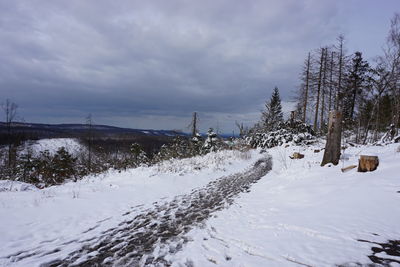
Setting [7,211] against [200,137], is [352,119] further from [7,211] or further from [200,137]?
[7,211]

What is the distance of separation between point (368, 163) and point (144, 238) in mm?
6313

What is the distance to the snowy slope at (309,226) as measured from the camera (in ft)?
8.48

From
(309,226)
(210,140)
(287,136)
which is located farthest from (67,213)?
(210,140)

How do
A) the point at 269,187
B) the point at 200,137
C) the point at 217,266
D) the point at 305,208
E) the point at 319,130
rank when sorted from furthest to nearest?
the point at 200,137 < the point at 319,130 < the point at 269,187 < the point at 305,208 < the point at 217,266

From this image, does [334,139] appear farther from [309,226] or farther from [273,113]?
[273,113]

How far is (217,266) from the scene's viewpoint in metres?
2.47

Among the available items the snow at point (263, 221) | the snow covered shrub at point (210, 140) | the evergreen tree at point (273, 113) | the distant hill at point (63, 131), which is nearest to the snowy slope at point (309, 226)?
the snow at point (263, 221)

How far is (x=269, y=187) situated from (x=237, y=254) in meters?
4.73

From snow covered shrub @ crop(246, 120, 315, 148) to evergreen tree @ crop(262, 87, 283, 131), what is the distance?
3.74m

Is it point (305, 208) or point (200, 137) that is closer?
point (305, 208)

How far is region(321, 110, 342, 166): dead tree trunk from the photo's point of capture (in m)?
7.57

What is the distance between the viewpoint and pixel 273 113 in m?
32.8

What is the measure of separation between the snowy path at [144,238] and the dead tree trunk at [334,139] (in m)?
4.69

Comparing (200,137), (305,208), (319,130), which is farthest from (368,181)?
(200,137)
